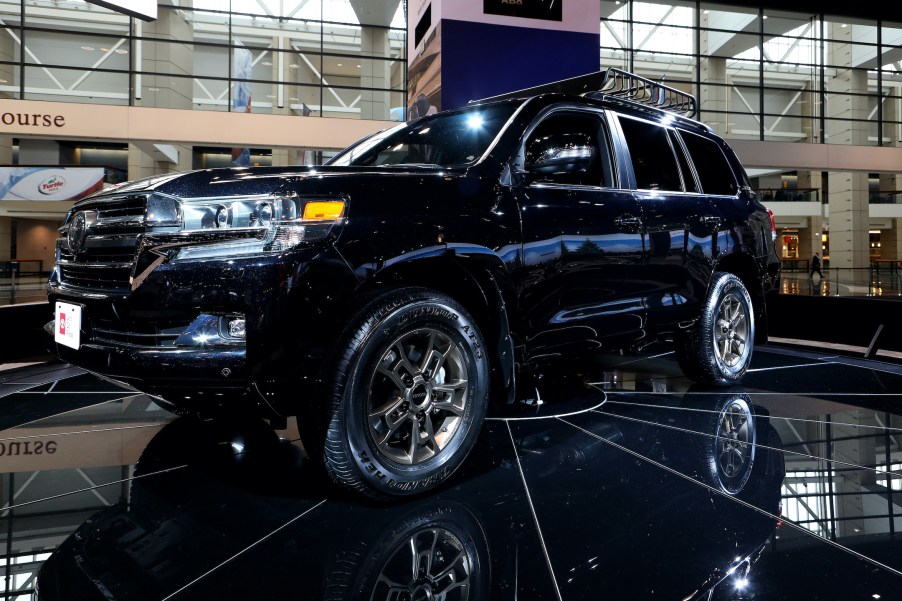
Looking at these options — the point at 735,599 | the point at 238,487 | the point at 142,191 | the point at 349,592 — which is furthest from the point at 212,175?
the point at 735,599

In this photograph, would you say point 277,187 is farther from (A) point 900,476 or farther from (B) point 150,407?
(A) point 900,476

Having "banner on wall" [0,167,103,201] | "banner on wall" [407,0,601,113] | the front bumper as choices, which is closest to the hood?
the front bumper

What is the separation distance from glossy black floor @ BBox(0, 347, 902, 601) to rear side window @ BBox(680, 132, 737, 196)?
1660 mm

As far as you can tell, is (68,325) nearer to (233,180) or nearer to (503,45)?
(233,180)

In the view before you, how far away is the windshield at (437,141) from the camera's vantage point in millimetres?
3359

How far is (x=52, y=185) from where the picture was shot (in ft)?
84.0

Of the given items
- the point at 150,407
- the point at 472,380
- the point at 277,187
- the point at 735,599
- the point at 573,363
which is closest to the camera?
the point at 735,599

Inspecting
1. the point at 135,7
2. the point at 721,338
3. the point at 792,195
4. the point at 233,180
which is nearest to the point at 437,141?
the point at 233,180

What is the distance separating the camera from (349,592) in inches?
77.1

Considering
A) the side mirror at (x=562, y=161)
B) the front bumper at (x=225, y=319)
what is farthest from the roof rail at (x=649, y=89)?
the front bumper at (x=225, y=319)

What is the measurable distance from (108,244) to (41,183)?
1096 inches

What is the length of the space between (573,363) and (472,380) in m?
3.42

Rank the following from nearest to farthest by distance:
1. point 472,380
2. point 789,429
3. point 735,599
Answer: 1. point 735,599
2. point 472,380
3. point 789,429

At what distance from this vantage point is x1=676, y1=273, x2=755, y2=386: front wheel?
459cm
